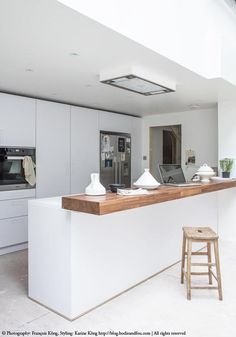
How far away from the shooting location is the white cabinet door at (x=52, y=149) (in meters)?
4.29

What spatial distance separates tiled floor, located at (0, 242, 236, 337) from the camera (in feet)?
7.11

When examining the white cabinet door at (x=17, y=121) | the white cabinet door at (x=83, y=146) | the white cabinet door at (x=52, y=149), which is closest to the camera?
the white cabinet door at (x=17, y=121)

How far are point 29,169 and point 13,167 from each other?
0.69 feet

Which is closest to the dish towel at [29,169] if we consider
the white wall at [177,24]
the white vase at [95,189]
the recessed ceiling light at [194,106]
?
the white vase at [95,189]

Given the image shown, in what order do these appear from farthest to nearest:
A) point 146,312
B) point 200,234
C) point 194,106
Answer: point 194,106
point 200,234
point 146,312

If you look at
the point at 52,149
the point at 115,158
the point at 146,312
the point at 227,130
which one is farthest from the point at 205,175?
the point at 52,149

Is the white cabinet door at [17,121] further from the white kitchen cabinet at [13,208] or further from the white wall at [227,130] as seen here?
the white wall at [227,130]

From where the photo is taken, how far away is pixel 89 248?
2.36m

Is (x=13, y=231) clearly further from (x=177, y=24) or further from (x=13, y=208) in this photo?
(x=177, y=24)

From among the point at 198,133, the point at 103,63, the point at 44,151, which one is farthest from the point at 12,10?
the point at 198,133

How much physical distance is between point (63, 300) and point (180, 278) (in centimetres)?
133

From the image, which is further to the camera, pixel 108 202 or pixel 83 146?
pixel 83 146

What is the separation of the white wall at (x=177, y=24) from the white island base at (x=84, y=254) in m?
1.45

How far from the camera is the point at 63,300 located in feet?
7.52
